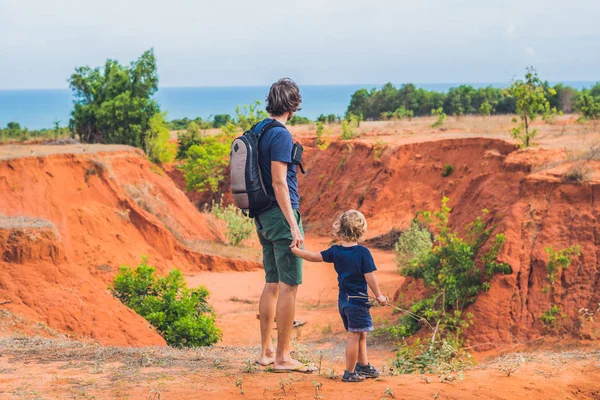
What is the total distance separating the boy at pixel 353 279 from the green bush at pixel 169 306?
13.9 feet

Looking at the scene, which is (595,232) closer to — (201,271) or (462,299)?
(462,299)

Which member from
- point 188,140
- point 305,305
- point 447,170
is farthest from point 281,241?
point 188,140

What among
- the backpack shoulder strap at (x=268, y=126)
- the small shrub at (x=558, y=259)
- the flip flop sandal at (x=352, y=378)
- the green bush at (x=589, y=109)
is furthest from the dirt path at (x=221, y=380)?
the green bush at (x=589, y=109)

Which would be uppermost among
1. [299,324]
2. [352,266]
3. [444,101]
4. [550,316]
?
[444,101]

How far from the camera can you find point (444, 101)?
4862 cm

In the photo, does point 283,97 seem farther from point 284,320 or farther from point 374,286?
point 284,320

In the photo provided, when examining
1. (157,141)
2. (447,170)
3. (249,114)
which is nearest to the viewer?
(447,170)

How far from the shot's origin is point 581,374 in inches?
229

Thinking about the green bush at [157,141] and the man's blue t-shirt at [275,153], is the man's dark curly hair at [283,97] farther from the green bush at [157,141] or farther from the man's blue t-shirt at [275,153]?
the green bush at [157,141]

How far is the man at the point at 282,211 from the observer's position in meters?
5.27

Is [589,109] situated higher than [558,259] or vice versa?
[589,109]

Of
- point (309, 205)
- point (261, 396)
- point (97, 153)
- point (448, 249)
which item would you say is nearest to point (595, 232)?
point (448, 249)

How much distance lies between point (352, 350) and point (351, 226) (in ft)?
3.00

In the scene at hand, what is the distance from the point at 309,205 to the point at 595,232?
60.7ft
